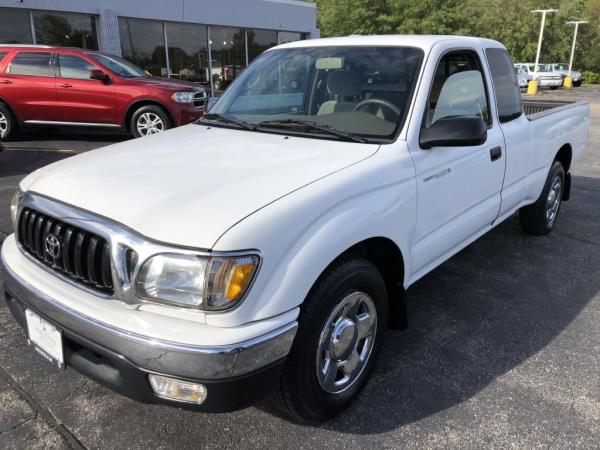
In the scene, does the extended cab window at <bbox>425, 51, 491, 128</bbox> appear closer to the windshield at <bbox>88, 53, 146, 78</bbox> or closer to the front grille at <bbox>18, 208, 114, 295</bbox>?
the front grille at <bbox>18, 208, 114, 295</bbox>

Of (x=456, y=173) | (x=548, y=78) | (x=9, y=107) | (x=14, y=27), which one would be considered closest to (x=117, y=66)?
(x=9, y=107)

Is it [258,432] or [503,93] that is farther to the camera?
[503,93]

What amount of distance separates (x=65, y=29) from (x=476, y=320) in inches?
573

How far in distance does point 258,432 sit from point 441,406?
0.93 meters

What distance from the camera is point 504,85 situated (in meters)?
3.95

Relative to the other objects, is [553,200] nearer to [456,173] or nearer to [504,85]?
[504,85]

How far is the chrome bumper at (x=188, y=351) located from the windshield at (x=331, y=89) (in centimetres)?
136

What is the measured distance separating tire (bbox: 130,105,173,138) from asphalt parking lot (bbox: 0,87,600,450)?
21.7 ft

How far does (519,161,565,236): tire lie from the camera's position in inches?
192

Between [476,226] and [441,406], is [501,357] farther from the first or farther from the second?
[476,226]

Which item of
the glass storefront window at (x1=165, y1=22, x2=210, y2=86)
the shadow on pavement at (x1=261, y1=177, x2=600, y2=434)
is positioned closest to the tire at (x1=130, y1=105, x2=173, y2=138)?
the shadow on pavement at (x1=261, y1=177, x2=600, y2=434)

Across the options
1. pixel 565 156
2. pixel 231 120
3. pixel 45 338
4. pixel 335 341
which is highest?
pixel 231 120

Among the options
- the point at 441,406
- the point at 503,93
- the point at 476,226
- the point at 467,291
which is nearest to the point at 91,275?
the point at 441,406

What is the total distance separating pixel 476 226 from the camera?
3541 millimetres
